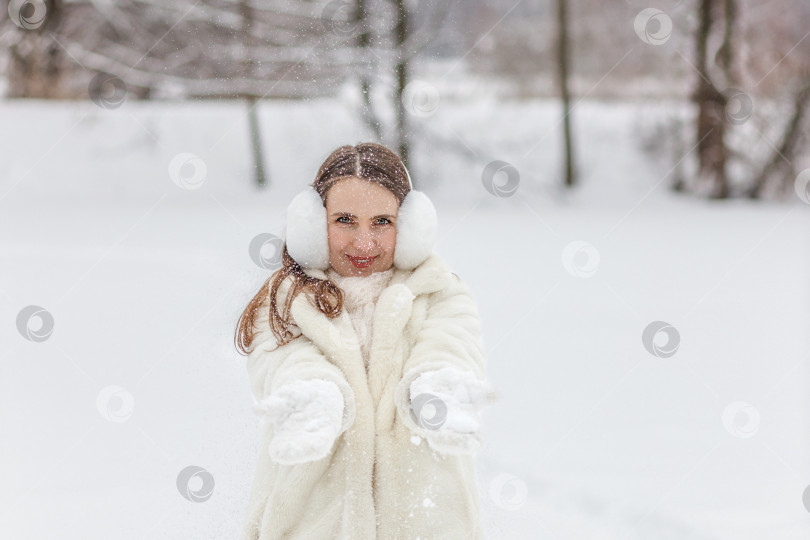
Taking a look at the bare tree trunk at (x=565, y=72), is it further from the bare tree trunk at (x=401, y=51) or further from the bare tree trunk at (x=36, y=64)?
the bare tree trunk at (x=36, y=64)

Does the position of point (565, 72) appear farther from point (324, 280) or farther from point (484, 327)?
point (324, 280)

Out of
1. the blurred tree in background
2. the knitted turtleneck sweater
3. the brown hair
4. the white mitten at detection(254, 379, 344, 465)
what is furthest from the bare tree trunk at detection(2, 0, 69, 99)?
the white mitten at detection(254, 379, 344, 465)

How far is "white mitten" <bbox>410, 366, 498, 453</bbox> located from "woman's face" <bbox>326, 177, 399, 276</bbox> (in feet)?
1.22

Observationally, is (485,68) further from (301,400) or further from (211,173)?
(301,400)

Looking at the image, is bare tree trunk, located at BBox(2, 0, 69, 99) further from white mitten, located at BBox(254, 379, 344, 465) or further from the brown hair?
white mitten, located at BBox(254, 379, 344, 465)

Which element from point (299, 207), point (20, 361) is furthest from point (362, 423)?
point (20, 361)

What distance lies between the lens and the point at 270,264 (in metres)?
2.28

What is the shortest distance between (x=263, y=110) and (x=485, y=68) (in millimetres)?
4111

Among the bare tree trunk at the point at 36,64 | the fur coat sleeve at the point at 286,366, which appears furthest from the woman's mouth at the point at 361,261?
the bare tree trunk at the point at 36,64

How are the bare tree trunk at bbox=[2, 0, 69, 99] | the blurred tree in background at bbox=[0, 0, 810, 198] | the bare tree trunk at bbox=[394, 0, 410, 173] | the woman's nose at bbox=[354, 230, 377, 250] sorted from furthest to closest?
the bare tree trunk at bbox=[2, 0, 69, 99] → the blurred tree in background at bbox=[0, 0, 810, 198] → the bare tree trunk at bbox=[394, 0, 410, 173] → the woman's nose at bbox=[354, 230, 377, 250]

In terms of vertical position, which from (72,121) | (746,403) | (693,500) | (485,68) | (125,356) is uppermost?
→ (485,68)

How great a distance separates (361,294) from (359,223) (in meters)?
0.18

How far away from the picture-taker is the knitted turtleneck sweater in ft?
6.53

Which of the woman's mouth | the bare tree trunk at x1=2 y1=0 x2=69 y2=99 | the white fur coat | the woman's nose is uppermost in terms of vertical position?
the bare tree trunk at x1=2 y1=0 x2=69 y2=99
